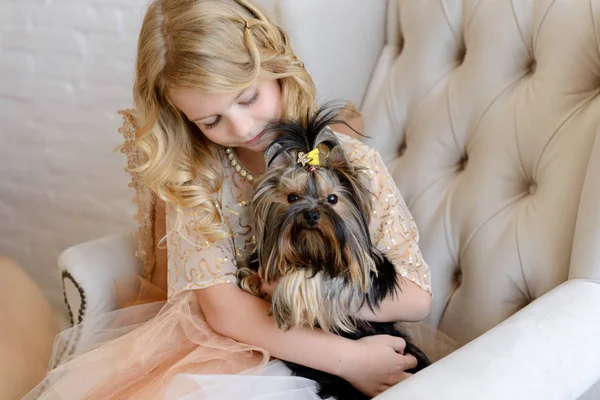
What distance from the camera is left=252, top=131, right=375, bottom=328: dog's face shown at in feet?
2.88

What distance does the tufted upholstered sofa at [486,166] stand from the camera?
2.85ft

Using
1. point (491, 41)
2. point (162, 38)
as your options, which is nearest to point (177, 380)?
point (162, 38)

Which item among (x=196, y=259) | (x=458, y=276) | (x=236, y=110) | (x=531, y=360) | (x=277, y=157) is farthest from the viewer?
(x=458, y=276)

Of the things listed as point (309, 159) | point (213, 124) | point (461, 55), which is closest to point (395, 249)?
point (309, 159)

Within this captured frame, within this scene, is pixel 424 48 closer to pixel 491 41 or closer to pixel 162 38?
pixel 491 41

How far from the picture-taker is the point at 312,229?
0.87 metres

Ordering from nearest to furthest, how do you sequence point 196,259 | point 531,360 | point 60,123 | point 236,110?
point 531,360
point 236,110
point 196,259
point 60,123

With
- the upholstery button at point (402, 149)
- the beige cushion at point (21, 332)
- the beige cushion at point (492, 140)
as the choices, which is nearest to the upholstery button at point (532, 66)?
the beige cushion at point (492, 140)

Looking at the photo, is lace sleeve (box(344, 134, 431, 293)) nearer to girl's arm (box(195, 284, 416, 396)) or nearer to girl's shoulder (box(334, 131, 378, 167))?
girl's shoulder (box(334, 131, 378, 167))

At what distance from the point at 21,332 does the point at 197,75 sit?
94 centimetres

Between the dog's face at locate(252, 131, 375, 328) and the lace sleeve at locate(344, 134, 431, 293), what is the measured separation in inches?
5.1

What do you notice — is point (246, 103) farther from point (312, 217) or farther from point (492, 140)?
point (492, 140)

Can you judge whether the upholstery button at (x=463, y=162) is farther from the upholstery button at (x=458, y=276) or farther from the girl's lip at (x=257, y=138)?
the girl's lip at (x=257, y=138)

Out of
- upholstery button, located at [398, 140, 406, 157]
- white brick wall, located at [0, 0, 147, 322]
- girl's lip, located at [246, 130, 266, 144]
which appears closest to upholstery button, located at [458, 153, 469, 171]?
upholstery button, located at [398, 140, 406, 157]
